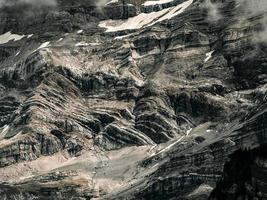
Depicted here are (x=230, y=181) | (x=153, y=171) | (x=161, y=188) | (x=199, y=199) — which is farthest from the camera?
(x=153, y=171)

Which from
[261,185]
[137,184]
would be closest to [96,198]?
[137,184]

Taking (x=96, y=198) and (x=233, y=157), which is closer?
(x=233, y=157)

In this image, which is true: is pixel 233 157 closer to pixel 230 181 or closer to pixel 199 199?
pixel 230 181

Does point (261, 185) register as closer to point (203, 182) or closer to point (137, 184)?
point (203, 182)

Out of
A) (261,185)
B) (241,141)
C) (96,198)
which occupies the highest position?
(261,185)

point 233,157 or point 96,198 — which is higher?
point 233,157

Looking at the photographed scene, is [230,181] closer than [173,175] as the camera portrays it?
Yes

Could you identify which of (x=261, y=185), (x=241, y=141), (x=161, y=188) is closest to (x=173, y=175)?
(x=161, y=188)

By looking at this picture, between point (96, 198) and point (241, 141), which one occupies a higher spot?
point (241, 141)

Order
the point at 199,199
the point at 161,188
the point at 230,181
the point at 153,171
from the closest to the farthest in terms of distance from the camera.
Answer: the point at 230,181 → the point at 199,199 → the point at 161,188 → the point at 153,171
